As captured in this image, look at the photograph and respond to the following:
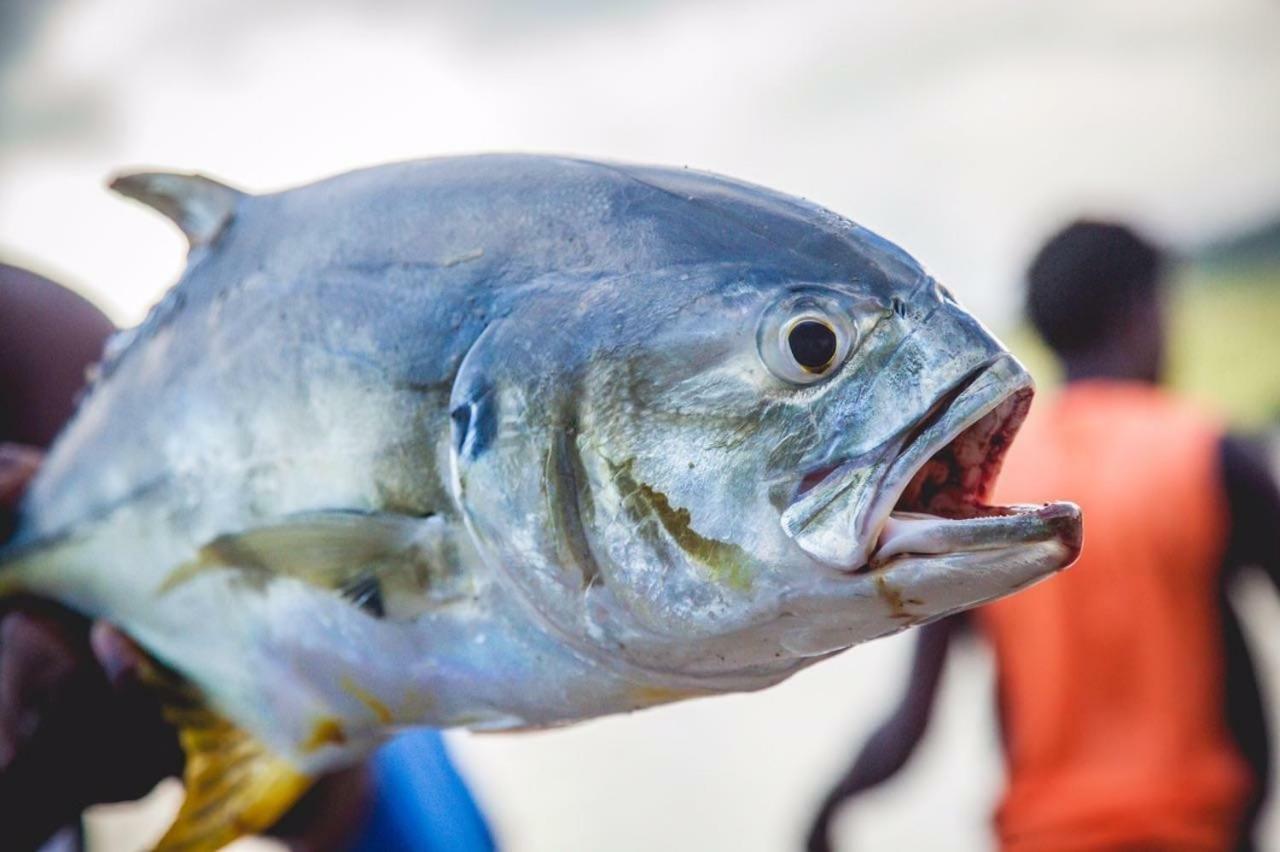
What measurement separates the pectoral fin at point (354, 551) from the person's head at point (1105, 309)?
2.49 metres

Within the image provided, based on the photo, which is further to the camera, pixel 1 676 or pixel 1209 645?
pixel 1209 645

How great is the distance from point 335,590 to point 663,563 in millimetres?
354

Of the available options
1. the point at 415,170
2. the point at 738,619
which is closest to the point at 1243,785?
the point at 738,619

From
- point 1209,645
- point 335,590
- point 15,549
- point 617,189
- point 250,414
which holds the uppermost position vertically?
point 617,189

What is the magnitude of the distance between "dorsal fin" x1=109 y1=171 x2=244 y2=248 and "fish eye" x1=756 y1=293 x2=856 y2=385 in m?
0.72

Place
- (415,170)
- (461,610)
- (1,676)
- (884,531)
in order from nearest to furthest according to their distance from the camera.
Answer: (884,531) < (461,610) < (415,170) < (1,676)

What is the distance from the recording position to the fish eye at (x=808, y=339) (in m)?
0.95

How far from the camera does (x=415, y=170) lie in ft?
3.86

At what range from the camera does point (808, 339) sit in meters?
0.95

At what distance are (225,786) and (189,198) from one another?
67 centimetres

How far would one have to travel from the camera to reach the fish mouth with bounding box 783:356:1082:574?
0.85 m

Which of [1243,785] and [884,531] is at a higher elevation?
[884,531]

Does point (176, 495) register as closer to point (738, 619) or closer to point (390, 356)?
point (390, 356)

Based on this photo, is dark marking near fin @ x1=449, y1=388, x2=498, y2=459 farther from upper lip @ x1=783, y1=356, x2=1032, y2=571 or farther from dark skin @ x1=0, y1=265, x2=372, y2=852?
dark skin @ x1=0, y1=265, x2=372, y2=852
